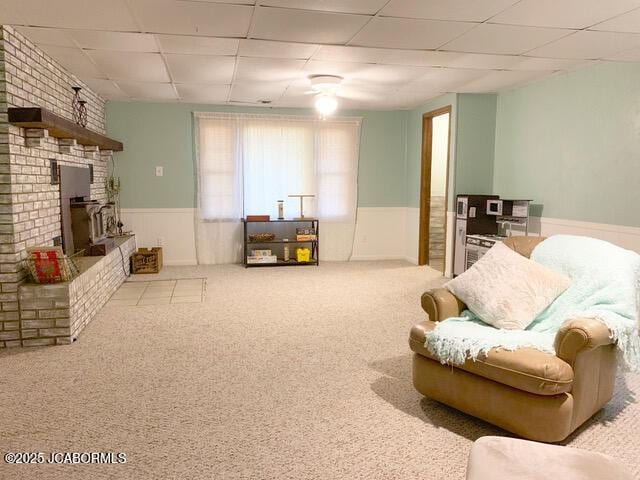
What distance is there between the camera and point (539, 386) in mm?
2086

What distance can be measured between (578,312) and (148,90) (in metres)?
5.20

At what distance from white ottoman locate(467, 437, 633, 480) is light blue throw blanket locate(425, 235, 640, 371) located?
786 mm

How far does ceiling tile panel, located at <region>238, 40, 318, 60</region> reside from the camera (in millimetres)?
3781

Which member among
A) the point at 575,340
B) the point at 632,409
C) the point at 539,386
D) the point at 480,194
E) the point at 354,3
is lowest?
the point at 632,409

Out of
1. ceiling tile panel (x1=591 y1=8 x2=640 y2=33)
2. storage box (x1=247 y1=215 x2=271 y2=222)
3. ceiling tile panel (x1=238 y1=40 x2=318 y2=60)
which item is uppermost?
ceiling tile panel (x1=238 y1=40 x2=318 y2=60)

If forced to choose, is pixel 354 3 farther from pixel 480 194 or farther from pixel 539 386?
pixel 480 194

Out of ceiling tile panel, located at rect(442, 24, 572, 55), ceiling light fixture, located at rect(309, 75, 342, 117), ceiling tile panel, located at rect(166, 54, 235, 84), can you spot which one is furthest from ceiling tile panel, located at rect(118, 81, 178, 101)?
ceiling tile panel, located at rect(442, 24, 572, 55)

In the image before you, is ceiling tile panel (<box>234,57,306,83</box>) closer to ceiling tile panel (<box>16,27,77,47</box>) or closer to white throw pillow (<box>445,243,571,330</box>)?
ceiling tile panel (<box>16,27,77,47</box>)

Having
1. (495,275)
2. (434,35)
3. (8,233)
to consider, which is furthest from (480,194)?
(8,233)

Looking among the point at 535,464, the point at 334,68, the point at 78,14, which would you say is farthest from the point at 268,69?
the point at 535,464

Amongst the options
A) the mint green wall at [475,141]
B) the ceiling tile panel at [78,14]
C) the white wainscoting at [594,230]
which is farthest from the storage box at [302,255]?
the ceiling tile panel at [78,14]

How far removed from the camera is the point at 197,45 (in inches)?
151

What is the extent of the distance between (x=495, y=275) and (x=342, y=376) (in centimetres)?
113

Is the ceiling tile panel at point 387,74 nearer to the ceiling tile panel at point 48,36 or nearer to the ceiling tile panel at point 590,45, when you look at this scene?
the ceiling tile panel at point 590,45
